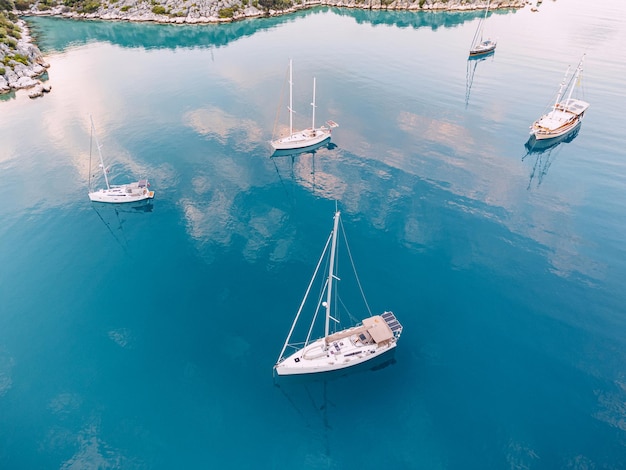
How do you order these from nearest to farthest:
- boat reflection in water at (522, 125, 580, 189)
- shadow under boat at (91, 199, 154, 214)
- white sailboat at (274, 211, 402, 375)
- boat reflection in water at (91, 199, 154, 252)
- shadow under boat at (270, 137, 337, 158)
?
white sailboat at (274, 211, 402, 375)
boat reflection in water at (91, 199, 154, 252)
shadow under boat at (91, 199, 154, 214)
boat reflection in water at (522, 125, 580, 189)
shadow under boat at (270, 137, 337, 158)

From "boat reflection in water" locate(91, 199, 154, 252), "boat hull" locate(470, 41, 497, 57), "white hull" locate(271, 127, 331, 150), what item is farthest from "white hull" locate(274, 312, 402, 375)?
"boat hull" locate(470, 41, 497, 57)

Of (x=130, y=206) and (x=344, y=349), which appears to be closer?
(x=344, y=349)

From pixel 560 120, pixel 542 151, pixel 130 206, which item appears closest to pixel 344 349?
pixel 130 206

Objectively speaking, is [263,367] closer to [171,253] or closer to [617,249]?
[171,253]

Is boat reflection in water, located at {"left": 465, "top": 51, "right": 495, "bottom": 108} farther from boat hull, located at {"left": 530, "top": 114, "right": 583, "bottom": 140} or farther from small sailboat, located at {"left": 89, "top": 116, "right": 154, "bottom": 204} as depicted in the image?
small sailboat, located at {"left": 89, "top": 116, "right": 154, "bottom": 204}

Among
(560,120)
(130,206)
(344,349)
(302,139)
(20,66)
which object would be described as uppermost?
(20,66)

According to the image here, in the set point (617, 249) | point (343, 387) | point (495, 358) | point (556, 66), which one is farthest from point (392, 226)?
point (556, 66)

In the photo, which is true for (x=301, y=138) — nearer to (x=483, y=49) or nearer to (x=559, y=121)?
(x=559, y=121)
